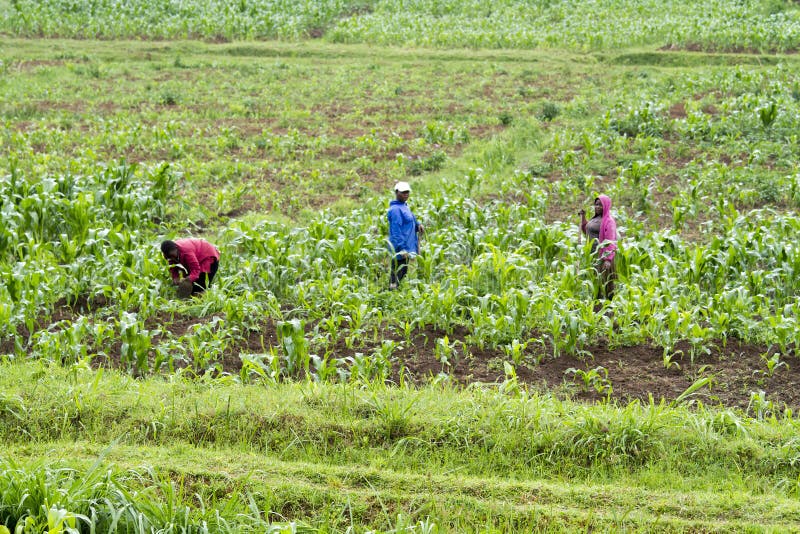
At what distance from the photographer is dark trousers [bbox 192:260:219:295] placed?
10.2 metres

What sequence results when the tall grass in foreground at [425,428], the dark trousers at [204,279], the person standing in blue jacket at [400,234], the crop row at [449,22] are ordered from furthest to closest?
the crop row at [449,22], the person standing in blue jacket at [400,234], the dark trousers at [204,279], the tall grass in foreground at [425,428]

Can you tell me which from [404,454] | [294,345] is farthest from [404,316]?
[404,454]

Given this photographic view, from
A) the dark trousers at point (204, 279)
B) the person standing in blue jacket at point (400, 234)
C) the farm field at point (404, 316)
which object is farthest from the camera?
the person standing in blue jacket at point (400, 234)

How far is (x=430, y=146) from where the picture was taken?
17109 millimetres

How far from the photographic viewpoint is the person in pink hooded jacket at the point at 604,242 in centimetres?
1021

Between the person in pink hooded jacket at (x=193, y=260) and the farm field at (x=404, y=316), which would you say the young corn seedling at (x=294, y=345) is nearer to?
the farm field at (x=404, y=316)

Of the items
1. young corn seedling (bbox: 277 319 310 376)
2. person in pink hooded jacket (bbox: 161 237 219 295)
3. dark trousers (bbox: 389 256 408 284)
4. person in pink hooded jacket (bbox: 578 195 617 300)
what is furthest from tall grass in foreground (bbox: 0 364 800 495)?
dark trousers (bbox: 389 256 408 284)

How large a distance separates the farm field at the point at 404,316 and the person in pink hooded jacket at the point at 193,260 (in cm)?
23

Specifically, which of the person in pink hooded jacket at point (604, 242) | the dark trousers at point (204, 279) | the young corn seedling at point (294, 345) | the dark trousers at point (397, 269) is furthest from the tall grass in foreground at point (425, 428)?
the dark trousers at point (397, 269)

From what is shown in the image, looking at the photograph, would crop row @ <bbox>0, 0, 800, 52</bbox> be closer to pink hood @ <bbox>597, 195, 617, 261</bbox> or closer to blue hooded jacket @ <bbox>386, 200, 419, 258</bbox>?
pink hood @ <bbox>597, 195, 617, 261</bbox>

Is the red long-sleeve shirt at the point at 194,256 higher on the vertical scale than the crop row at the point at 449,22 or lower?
lower

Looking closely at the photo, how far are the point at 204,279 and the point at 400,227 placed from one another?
2.27 metres

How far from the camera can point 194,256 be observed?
10023 millimetres

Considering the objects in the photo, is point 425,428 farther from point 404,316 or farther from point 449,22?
point 449,22
